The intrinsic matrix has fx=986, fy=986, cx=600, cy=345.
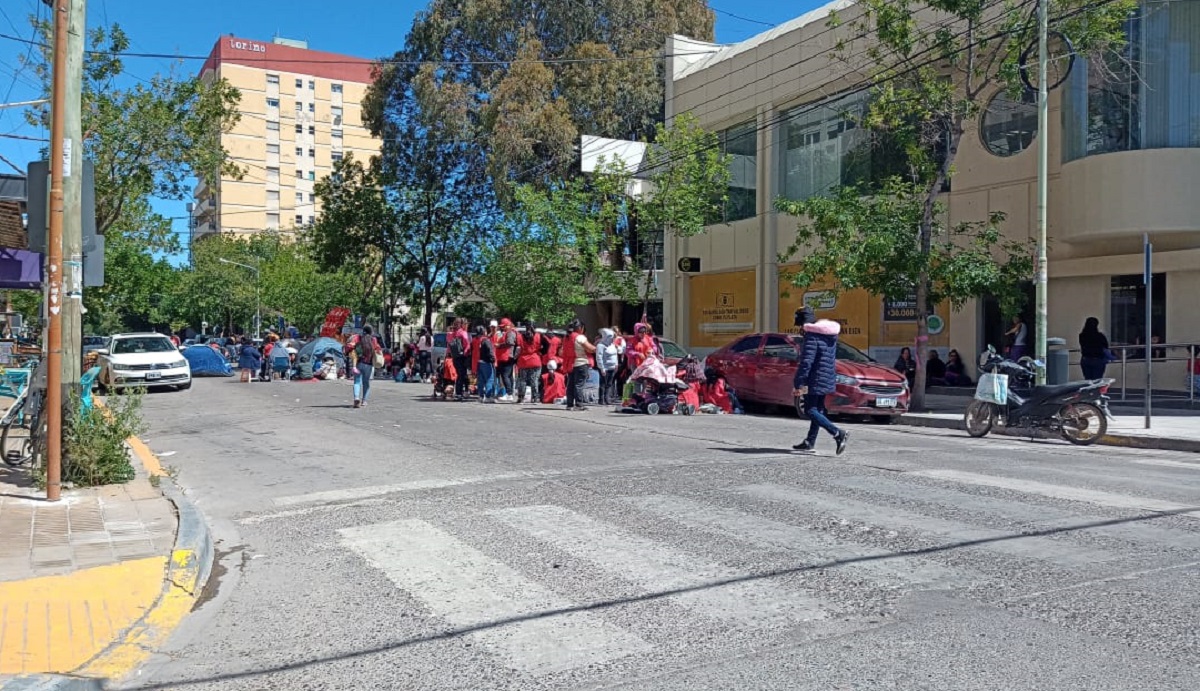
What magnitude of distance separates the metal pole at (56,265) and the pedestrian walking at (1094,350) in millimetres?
15793

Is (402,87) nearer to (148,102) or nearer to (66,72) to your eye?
(148,102)

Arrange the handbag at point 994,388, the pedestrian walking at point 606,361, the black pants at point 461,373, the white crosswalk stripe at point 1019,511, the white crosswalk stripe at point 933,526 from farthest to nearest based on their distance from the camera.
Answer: the black pants at point 461,373 < the pedestrian walking at point 606,361 < the handbag at point 994,388 < the white crosswalk stripe at point 1019,511 < the white crosswalk stripe at point 933,526

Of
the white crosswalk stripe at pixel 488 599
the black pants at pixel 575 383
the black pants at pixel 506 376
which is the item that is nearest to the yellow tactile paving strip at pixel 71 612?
the white crosswalk stripe at pixel 488 599

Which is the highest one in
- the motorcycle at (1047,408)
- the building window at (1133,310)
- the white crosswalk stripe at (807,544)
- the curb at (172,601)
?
the building window at (1133,310)

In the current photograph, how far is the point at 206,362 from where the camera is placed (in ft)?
109

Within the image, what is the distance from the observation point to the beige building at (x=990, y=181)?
18062 mm

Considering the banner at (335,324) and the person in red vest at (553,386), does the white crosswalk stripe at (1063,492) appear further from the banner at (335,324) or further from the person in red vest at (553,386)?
the banner at (335,324)

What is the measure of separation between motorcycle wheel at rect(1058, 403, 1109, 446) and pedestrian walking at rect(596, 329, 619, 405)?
8.63 m

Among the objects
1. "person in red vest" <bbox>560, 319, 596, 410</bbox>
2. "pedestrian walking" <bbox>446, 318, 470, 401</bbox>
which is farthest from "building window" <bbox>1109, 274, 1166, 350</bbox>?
"pedestrian walking" <bbox>446, 318, 470, 401</bbox>

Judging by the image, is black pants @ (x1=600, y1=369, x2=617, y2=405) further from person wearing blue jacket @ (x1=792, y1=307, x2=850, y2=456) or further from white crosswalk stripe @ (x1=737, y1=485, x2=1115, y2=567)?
white crosswalk stripe @ (x1=737, y1=485, x2=1115, y2=567)

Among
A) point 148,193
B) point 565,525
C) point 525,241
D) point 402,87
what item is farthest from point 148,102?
point 565,525

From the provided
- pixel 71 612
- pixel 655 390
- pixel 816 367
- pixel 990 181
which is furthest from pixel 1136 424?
pixel 71 612

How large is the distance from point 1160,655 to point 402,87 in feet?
123

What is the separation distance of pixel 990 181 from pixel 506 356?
37.1ft
